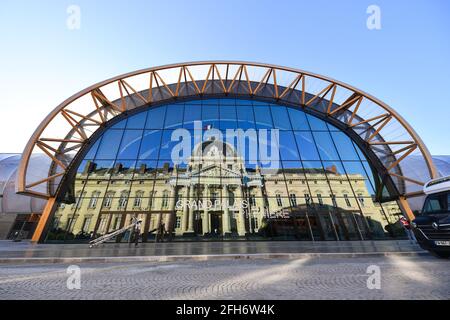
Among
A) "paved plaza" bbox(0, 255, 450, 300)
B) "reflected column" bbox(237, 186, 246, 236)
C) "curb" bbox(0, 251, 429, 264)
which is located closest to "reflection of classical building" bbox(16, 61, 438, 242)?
"reflected column" bbox(237, 186, 246, 236)

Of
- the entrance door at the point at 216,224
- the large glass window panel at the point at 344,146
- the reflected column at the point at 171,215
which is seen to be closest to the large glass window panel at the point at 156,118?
the reflected column at the point at 171,215

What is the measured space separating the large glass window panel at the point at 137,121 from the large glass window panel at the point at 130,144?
0.70 metres

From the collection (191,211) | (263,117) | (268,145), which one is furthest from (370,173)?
(191,211)

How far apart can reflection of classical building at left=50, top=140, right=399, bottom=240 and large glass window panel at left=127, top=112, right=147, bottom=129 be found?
5.04m

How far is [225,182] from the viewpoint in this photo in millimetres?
16047

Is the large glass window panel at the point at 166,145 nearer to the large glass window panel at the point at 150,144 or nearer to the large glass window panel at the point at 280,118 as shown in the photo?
the large glass window panel at the point at 150,144

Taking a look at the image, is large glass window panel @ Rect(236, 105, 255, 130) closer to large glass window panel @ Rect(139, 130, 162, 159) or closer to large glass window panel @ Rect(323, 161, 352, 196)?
large glass window panel @ Rect(323, 161, 352, 196)

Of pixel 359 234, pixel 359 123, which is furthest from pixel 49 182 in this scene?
pixel 359 123

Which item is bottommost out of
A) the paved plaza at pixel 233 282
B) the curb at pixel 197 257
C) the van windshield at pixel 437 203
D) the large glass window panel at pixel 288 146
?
the paved plaza at pixel 233 282

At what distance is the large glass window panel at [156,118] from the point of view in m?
19.6

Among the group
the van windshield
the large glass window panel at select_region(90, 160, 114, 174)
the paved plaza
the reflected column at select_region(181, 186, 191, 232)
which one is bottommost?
the paved plaza

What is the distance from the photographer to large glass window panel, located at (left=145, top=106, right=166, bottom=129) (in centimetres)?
1958

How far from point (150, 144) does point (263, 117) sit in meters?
11.0

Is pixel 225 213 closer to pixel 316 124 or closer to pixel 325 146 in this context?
pixel 325 146
